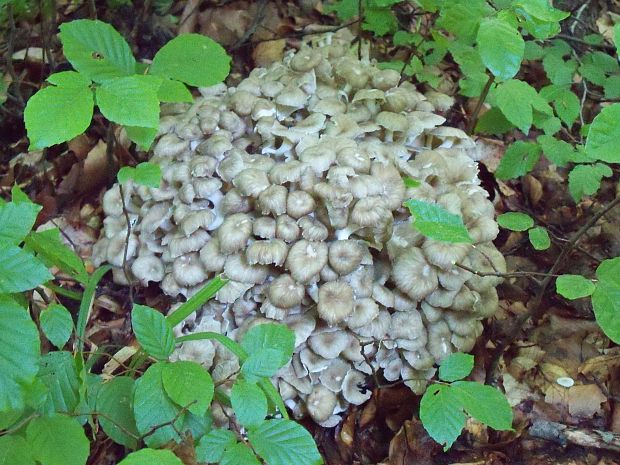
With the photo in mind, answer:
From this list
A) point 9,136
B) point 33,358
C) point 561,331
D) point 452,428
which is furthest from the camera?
point 9,136

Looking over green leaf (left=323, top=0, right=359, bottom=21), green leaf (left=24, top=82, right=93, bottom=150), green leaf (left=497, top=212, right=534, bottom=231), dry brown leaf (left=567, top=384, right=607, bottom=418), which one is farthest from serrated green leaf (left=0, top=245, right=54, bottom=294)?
green leaf (left=323, top=0, right=359, bottom=21)

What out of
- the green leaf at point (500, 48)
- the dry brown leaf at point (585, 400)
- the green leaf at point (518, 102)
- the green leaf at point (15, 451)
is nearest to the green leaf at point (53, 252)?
the green leaf at point (15, 451)

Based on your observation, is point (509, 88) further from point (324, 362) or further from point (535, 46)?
point (324, 362)

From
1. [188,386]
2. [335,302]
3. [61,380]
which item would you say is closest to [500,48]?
[335,302]

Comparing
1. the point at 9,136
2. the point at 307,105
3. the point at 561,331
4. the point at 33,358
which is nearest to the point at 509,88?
the point at 307,105

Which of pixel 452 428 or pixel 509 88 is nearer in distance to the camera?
pixel 452 428

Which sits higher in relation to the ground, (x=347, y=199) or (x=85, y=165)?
(x=347, y=199)

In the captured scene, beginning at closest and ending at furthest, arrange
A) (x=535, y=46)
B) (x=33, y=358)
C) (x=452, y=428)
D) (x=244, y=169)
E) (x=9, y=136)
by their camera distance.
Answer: (x=33, y=358) < (x=452, y=428) < (x=244, y=169) < (x=535, y=46) < (x=9, y=136)
